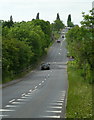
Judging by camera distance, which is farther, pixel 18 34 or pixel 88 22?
pixel 18 34

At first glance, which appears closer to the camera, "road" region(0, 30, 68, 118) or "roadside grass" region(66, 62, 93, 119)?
"roadside grass" region(66, 62, 93, 119)

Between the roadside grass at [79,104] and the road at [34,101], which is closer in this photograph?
the roadside grass at [79,104]

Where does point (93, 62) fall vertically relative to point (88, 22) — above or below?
below

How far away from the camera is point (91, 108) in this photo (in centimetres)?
1619

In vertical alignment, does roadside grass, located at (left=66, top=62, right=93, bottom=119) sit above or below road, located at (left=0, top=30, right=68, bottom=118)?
above

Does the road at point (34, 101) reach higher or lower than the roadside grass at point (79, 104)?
lower

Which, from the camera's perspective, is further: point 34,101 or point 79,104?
point 34,101

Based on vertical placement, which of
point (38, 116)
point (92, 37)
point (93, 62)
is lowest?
point (38, 116)

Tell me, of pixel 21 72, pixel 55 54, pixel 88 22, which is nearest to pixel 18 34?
pixel 21 72

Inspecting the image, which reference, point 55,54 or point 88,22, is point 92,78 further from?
point 55,54

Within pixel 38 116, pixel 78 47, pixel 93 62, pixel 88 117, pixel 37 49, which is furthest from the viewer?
pixel 37 49

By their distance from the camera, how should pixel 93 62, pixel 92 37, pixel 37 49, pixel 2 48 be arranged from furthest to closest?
pixel 37 49, pixel 2 48, pixel 93 62, pixel 92 37

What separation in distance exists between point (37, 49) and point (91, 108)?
217 ft

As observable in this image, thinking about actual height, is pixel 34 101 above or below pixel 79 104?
below
